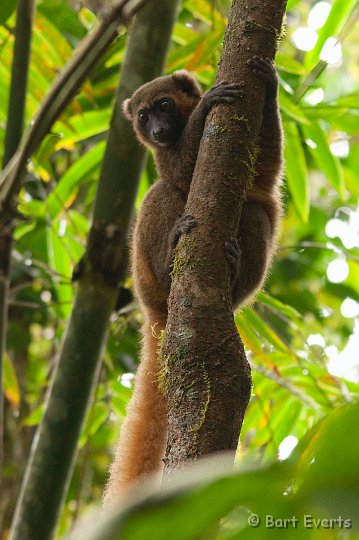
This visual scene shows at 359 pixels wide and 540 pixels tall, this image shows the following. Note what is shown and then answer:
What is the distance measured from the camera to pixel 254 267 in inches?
140

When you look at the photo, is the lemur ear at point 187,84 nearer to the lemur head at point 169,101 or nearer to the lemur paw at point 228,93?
the lemur head at point 169,101

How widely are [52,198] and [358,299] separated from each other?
95.4 inches

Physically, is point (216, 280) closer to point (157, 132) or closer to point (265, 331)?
point (265, 331)

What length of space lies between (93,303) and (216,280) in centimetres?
120

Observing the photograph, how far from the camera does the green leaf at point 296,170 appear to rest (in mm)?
3809

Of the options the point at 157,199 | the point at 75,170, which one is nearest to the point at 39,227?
the point at 75,170

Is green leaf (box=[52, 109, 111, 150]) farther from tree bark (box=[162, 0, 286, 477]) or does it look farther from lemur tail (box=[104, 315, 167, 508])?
tree bark (box=[162, 0, 286, 477])

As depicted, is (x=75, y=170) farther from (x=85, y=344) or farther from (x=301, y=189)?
(x=85, y=344)

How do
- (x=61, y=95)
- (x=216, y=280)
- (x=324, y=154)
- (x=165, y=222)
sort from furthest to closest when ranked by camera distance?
(x=324, y=154) < (x=165, y=222) < (x=61, y=95) < (x=216, y=280)

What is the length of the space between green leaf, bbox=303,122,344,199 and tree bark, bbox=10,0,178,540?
0.94 m

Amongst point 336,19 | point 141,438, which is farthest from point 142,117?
point 141,438

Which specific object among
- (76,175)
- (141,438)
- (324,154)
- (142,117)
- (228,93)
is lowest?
(141,438)

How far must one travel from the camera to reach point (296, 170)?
389cm

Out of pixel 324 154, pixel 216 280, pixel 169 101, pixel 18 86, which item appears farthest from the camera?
pixel 169 101
